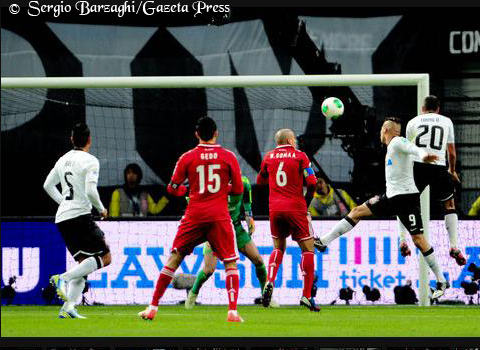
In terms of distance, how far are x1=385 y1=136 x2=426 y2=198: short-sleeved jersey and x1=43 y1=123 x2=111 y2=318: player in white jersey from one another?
3201 mm

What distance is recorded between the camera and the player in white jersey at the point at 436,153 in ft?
41.2

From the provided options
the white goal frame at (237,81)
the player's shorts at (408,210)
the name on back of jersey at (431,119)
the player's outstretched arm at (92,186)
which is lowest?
the player's shorts at (408,210)

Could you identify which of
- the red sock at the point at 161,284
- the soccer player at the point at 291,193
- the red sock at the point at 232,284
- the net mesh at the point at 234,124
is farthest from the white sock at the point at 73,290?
the net mesh at the point at 234,124

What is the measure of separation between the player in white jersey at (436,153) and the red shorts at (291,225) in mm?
1103

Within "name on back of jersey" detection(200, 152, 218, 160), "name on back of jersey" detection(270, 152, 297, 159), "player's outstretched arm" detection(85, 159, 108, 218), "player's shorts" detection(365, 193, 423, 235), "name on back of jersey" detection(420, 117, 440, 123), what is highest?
"name on back of jersey" detection(420, 117, 440, 123)

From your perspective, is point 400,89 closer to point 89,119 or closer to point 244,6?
point 244,6

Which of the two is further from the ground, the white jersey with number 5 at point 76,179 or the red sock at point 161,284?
the white jersey with number 5 at point 76,179

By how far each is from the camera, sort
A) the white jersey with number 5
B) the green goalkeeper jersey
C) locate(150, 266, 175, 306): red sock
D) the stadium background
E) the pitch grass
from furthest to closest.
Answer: the stadium background → the green goalkeeper jersey → the white jersey with number 5 → locate(150, 266, 175, 306): red sock → the pitch grass

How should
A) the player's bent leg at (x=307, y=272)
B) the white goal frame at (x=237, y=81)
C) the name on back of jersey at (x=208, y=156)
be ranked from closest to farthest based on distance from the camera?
the name on back of jersey at (x=208, y=156)
the player's bent leg at (x=307, y=272)
the white goal frame at (x=237, y=81)

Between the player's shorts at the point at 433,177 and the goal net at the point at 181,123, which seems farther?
the goal net at the point at 181,123

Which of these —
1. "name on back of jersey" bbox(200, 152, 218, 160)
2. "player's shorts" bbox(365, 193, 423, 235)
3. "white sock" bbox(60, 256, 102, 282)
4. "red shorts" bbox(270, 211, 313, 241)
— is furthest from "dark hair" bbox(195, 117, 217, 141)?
"player's shorts" bbox(365, 193, 423, 235)

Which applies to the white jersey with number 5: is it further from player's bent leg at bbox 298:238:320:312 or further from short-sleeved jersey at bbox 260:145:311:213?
player's bent leg at bbox 298:238:320:312

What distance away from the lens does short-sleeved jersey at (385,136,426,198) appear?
12.4 meters

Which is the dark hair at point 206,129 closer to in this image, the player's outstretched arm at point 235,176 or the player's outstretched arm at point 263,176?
the player's outstretched arm at point 235,176
